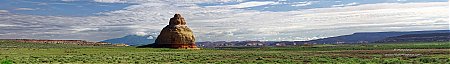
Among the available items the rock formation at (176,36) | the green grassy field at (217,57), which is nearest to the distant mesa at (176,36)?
the rock formation at (176,36)

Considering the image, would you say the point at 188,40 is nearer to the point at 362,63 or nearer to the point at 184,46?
the point at 184,46

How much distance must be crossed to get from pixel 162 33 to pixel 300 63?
7497 centimetres

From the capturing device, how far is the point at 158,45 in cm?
11488

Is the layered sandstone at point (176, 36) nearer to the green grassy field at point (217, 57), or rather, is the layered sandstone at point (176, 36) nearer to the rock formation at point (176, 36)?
the rock formation at point (176, 36)

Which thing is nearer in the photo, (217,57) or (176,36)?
(217,57)

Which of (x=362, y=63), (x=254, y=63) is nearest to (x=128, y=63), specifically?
(x=254, y=63)

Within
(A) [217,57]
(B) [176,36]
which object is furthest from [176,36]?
(A) [217,57]

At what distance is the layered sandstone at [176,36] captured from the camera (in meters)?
112

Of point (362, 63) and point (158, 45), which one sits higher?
point (362, 63)

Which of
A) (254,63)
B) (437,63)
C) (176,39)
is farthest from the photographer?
(176,39)

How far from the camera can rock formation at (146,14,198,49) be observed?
11225 centimetres

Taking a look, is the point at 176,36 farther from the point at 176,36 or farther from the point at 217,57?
the point at 217,57

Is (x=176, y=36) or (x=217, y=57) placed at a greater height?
(x=217, y=57)

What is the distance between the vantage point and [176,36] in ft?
367
